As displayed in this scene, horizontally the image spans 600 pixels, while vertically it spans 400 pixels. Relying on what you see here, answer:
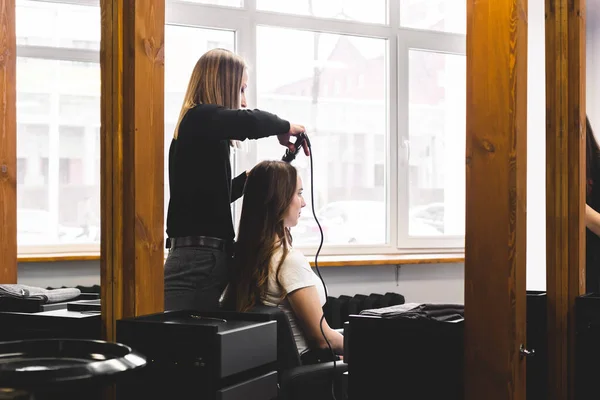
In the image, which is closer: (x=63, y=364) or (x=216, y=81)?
(x=63, y=364)

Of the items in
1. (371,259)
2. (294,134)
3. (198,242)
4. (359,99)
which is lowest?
(371,259)

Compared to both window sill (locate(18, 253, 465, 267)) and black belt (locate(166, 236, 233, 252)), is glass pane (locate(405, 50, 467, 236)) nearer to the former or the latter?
window sill (locate(18, 253, 465, 267))

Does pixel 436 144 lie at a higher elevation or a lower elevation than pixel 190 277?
higher

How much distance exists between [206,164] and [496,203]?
0.94 m

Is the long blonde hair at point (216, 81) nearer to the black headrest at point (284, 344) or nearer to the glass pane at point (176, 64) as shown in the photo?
the black headrest at point (284, 344)

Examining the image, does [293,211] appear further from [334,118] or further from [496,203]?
[334,118]

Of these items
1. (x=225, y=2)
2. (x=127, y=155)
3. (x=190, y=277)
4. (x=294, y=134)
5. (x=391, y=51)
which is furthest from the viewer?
(x=391, y=51)

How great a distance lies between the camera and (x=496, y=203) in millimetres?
1800

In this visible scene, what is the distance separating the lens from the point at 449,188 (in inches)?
175

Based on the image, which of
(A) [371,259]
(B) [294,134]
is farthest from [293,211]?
(A) [371,259]

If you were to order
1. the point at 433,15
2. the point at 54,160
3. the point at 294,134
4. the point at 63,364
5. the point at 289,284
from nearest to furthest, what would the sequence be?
1. the point at 63,364
2. the point at 294,134
3. the point at 289,284
4. the point at 54,160
5. the point at 433,15

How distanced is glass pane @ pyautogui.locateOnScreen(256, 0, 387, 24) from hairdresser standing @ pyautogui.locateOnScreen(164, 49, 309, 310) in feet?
5.68

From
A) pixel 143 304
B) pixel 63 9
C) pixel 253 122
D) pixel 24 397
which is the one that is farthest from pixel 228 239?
pixel 63 9

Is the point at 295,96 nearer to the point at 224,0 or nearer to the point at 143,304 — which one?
the point at 224,0
